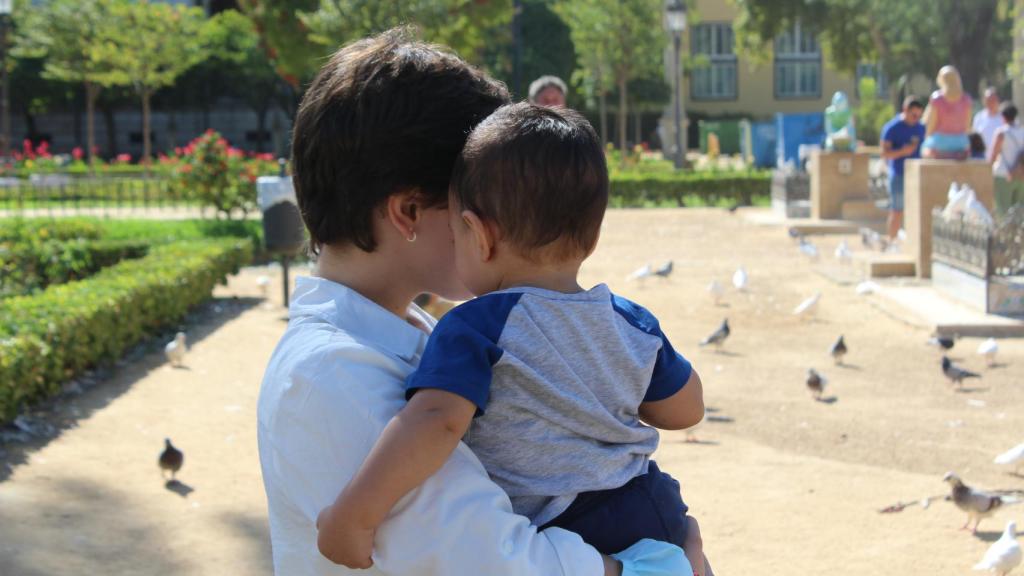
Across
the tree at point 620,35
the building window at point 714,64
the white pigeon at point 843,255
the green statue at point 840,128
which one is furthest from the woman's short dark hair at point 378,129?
the building window at point 714,64

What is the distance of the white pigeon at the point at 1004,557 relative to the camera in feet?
14.6

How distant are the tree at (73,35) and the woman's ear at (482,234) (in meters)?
37.0

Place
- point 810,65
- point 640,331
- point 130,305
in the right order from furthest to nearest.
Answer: point 810,65, point 130,305, point 640,331

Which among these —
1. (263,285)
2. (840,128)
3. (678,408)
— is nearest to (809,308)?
(263,285)

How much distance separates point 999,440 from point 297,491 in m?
5.86

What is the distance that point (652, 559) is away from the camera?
169 centimetres

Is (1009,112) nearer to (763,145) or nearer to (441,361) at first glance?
(441,361)

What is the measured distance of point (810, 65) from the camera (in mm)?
59031

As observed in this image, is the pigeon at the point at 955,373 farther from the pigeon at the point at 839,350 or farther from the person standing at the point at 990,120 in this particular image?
the person standing at the point at 990,120

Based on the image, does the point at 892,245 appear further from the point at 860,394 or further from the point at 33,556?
the point at 33,556

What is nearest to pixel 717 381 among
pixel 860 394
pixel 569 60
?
pixel 860 394

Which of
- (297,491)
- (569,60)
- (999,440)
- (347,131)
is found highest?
(569,60)

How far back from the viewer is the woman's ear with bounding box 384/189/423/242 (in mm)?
1730

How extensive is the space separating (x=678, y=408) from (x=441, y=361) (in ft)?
1.47
